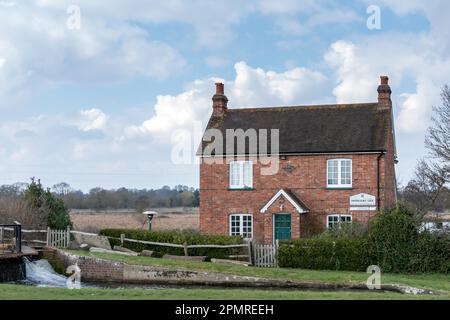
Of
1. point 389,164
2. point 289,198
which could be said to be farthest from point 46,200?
point 389,164

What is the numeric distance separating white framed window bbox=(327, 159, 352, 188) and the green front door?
2977 millimetres

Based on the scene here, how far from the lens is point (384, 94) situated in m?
35.9

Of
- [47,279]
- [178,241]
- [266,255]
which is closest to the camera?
[47,279]

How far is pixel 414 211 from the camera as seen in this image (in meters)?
28.0

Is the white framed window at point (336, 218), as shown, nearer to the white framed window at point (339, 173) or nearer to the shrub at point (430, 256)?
the white framed window at point (339, 173)

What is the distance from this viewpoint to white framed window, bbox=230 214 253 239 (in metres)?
35.7

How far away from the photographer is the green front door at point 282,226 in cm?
3394

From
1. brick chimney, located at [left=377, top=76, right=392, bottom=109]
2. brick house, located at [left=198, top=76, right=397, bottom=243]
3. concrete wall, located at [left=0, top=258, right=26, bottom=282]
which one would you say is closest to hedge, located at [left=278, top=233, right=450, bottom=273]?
brick house, located at [left=198, top=76, right=397, bottom=243]

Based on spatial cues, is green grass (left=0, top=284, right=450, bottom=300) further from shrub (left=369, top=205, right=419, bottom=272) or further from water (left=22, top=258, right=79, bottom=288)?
shrub (left=369, top=205, right=419, bottom=272)

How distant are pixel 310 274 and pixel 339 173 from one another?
1063 centimetres

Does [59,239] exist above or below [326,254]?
above

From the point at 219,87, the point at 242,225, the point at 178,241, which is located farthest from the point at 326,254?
the point at 219,87

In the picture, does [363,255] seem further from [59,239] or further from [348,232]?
[59,239]
